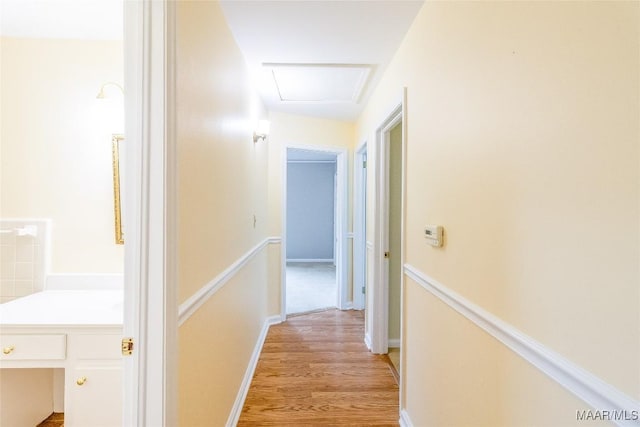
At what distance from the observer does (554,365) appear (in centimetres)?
69

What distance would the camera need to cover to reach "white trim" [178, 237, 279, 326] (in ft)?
3.56

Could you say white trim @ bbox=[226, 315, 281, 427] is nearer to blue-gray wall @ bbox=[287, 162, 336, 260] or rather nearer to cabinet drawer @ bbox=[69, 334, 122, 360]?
cabinet drawer @ bbox=[69, 334, 122, 360]

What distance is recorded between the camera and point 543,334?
738mm

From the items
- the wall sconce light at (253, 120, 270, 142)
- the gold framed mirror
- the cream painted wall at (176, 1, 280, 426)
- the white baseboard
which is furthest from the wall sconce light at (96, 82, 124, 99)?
the white baseboard

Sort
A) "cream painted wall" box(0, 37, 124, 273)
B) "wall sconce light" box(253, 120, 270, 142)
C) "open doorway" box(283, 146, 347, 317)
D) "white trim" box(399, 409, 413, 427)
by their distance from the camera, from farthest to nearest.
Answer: "open doorway" box(283, 146, 347, 317) → "wall sconce light" box(253, 120, 270, 142) → "cream painted wall" box(0, 37, 124, 273) → "white trim" box(399, 409, 413, 427)

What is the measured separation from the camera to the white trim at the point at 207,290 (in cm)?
109

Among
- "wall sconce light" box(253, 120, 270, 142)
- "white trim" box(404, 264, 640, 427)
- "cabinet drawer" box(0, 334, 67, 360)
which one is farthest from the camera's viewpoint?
"wall sconce light" box(253, 120, 270, 142)

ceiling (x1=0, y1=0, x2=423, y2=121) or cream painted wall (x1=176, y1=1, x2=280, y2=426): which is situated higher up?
ceiling (x1=0, y1=0, x2=423, y2=121)

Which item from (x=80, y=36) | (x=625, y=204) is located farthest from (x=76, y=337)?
(x=625, y=204)

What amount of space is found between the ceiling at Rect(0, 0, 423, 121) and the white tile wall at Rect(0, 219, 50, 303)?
1155mm

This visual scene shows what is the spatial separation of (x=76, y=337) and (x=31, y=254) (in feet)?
2.72

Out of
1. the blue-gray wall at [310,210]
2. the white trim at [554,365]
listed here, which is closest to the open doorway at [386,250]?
the white trim at [554,365]

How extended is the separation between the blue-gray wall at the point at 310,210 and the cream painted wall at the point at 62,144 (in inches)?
215

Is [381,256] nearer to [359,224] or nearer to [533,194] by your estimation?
[359,224]
